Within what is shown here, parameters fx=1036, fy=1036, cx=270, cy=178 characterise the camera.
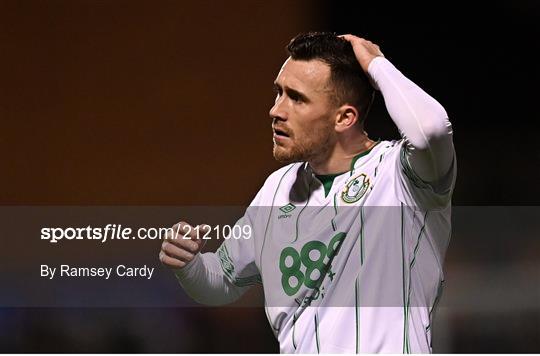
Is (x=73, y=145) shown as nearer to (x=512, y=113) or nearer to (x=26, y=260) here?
(x=26, y=260)

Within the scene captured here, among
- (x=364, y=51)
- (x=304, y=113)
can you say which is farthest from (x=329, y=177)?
(x=364, y=51)

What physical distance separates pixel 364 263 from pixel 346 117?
482 mm

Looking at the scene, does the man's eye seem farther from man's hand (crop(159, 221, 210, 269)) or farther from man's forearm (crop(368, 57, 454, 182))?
man's hand (crop(159, 221, 210, 269))

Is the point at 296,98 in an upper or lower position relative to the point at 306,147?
upper

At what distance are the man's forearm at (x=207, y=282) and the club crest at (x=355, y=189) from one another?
1.80 ft

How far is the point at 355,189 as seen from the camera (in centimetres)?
330

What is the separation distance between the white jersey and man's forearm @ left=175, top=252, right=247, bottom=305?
244mm

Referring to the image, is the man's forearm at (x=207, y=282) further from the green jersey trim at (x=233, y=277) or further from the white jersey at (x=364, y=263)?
the white jersey at (x=364, y=263)

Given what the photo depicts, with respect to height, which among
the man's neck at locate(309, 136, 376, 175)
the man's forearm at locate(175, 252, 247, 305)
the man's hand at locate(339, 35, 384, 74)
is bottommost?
the man's forearm at locate(175, 252, 247, 305)

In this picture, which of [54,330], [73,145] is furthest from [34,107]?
[54,330]

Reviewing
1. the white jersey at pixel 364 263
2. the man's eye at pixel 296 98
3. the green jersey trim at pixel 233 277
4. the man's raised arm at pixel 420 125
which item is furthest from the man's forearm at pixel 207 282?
the man's raised arm at pixel 420 125

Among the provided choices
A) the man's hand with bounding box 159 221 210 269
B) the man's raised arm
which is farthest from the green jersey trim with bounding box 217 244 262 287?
the man's raised arm

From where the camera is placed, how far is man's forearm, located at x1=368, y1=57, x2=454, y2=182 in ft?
9.50

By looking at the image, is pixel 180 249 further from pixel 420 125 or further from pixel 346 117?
pixel 420 125
